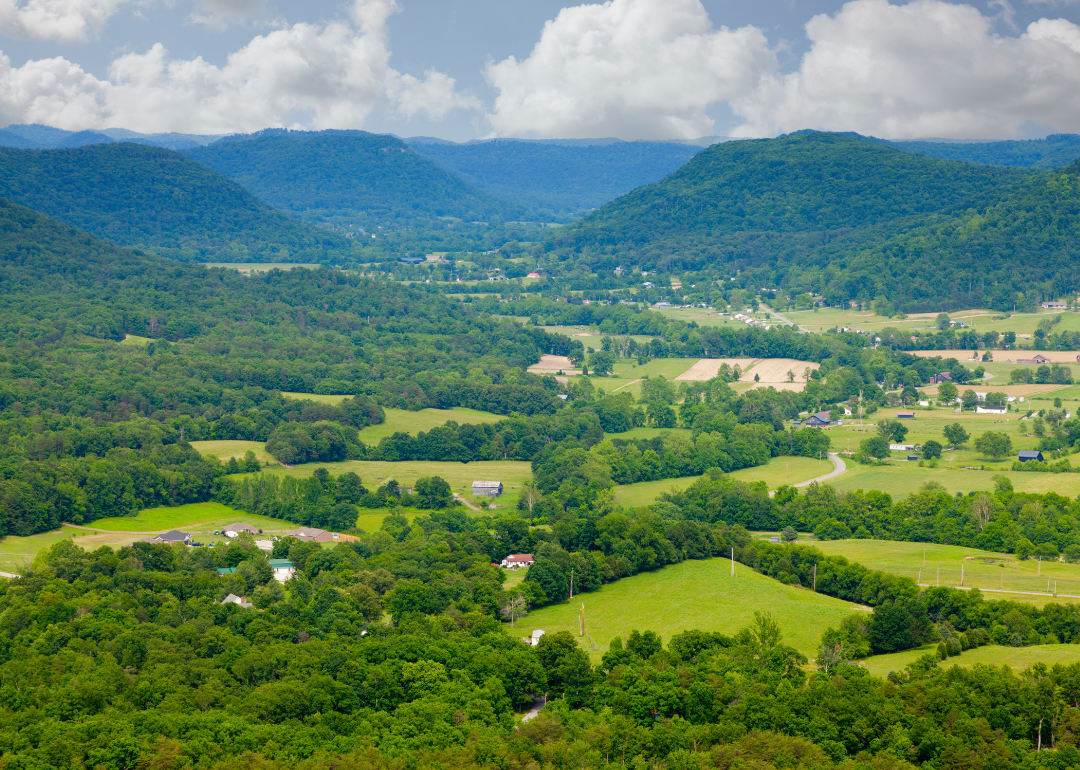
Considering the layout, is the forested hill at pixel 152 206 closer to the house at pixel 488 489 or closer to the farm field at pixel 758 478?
the house at pixel 488 489

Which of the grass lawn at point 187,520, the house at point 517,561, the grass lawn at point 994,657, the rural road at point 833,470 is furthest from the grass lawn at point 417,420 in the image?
the grass lawn at point 994,657

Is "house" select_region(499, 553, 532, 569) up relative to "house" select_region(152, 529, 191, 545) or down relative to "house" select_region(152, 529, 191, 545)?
up

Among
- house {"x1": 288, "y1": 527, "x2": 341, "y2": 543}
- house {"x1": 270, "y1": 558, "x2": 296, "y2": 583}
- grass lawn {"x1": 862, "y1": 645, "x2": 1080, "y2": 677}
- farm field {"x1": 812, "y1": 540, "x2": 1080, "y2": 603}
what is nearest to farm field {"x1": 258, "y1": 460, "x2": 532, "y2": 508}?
house {"x1": 288, "y1": 527, "x2": 341, "y2": 543}

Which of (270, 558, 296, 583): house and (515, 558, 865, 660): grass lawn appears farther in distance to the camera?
(270, 558, 296, 583): house

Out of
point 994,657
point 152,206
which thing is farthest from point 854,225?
point 994,657

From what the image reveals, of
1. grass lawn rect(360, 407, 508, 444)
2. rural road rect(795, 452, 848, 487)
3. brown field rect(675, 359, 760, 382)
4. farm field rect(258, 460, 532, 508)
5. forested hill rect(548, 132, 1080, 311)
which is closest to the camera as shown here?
rural road rect(795, 452, 848, 487)

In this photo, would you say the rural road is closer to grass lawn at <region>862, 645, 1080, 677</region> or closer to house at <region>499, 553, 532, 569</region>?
house at <region>499, 553, 532, 569</region>

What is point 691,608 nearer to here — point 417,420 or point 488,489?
point 488,489

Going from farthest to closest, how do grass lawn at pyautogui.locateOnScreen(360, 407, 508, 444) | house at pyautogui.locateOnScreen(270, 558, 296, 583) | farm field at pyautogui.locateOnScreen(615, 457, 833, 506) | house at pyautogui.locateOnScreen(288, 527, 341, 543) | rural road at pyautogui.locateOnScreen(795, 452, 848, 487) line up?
grass lawn at pyautogui.locateOnScreen(360, 407, 508, 444)
rural road at pyautogui.locateOnScreen(795, 452, 848, 487)
farm field at pyautogui.locateOnScreen(615, 457, 833, 506)
house at pyautogui.locateOnScreen(288, 527, 341, 543)
house at pyautogui.locateOnScreen(270, 558, 296, 583)

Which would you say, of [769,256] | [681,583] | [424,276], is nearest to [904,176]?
[769,256]
